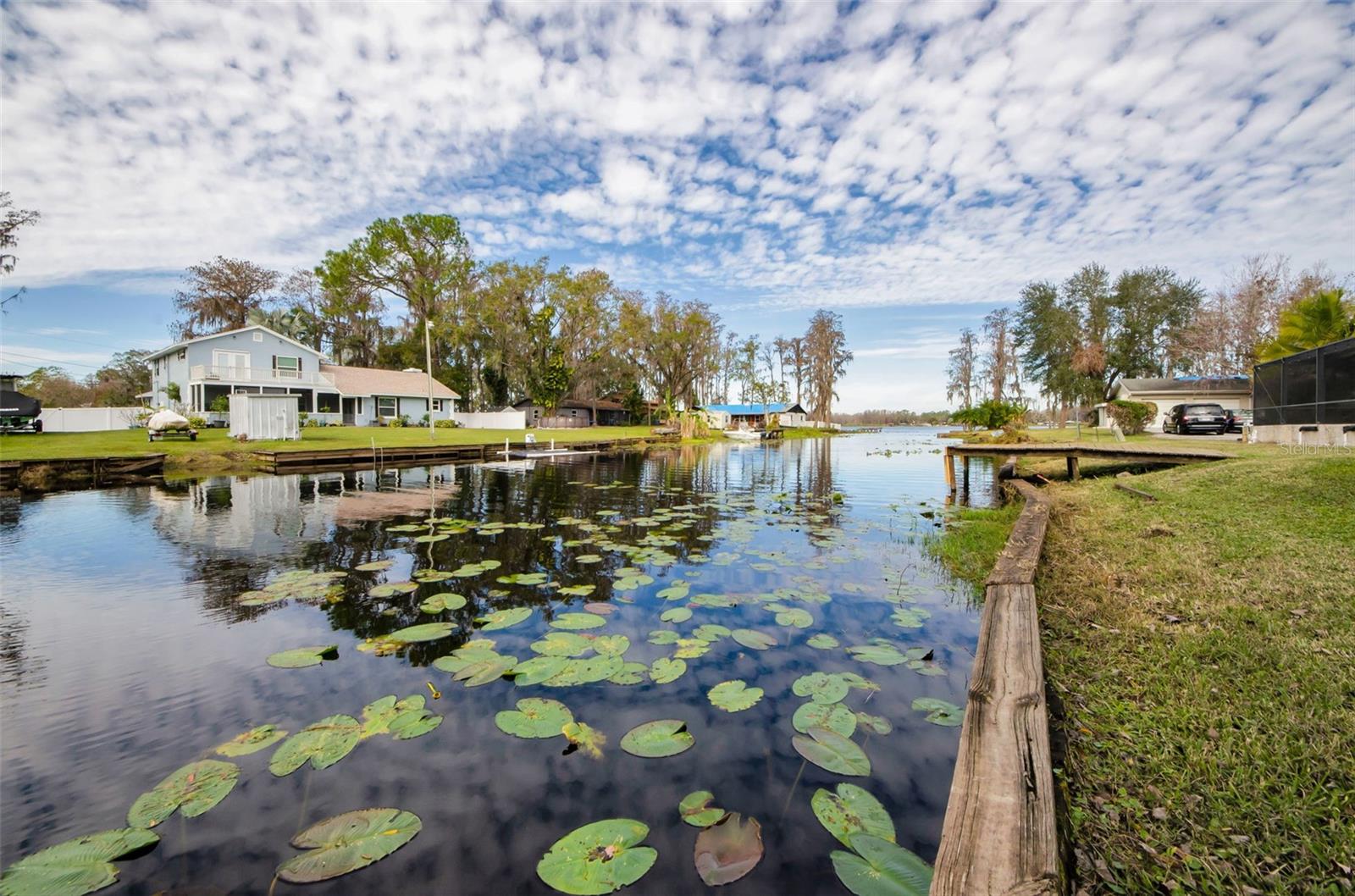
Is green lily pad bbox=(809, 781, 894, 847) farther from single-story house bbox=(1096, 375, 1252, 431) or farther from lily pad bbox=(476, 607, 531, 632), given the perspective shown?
single-story house bbox=(1096, 375, 1252, 431)

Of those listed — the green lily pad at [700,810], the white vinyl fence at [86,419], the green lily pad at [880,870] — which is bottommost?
the green lily pad at [700,810]

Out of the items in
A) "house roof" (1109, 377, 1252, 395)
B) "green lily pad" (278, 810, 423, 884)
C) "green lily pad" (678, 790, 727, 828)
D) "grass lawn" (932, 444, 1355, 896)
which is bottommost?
"green lily pad" (678, 790, 727, 828)

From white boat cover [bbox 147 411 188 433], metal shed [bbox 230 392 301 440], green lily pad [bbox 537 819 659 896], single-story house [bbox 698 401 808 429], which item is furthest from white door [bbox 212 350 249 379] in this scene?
single-story house [bbox 698 401 808 429]

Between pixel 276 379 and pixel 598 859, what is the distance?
4129 centimetres

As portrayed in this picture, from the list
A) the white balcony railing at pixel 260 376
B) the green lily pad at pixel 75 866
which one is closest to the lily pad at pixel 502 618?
the green lily pad at pixel 75 866

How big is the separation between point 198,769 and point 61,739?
1150 millimetres

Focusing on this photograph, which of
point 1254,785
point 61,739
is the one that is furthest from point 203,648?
point 1254,785

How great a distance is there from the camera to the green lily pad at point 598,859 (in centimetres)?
194

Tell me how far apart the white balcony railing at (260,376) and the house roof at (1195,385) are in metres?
55.2

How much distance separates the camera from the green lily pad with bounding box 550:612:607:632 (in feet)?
14.8

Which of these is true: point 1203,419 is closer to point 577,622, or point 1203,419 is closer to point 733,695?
point 733,695

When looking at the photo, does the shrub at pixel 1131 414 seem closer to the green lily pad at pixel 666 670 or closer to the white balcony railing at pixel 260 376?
the green lily pad at pixel 666 670

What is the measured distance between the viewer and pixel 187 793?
2.46 meters

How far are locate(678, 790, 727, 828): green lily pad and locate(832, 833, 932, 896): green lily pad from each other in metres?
0.52
